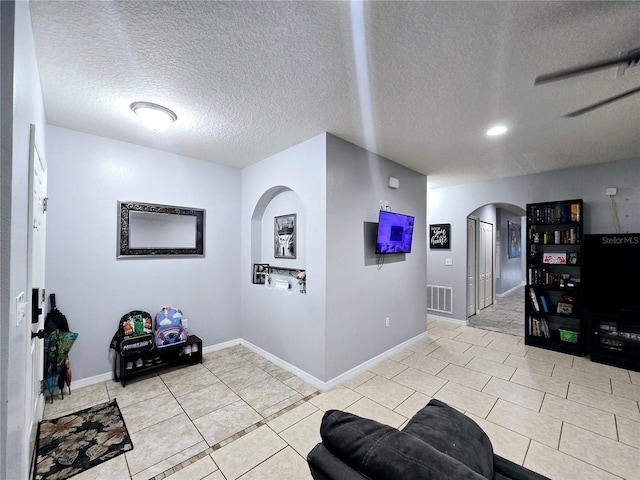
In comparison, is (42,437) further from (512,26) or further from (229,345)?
(512,26)

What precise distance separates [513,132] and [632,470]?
2.85 metres

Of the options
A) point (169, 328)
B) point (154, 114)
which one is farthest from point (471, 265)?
point (154, 114)

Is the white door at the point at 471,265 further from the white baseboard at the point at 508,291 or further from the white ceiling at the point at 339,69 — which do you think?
the white baseboard at the point at 508,291

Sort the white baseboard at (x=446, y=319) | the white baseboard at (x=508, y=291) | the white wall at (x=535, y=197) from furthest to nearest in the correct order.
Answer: the white baseboard at (x=508, y=291)
the white baseboard at (x=446, y=319)
the white wall at (x=535, y=197)

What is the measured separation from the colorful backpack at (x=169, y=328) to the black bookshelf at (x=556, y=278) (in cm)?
493

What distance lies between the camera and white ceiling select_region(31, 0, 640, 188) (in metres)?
1.45

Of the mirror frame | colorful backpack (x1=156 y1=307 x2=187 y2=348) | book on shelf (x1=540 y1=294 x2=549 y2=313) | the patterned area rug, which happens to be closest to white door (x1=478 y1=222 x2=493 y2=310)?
book on shelf (x1=540 y1=294 x2=549 y2=313)

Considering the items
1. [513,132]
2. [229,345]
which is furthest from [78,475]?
[513,132]

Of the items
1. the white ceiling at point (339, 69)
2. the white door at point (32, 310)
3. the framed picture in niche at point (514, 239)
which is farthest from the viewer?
the framed picture in niche at point (514, 239)

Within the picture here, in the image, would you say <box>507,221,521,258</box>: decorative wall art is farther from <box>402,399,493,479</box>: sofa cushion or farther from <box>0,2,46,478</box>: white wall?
<box>0,2,46,478</box>: white wall

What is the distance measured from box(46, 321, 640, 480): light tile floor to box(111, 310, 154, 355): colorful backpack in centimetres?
38

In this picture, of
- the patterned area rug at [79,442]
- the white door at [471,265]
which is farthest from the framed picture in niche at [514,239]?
the patterned area rug at [79,442]

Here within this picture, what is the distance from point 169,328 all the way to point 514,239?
1007 cm

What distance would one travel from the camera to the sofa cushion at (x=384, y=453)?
763mm
